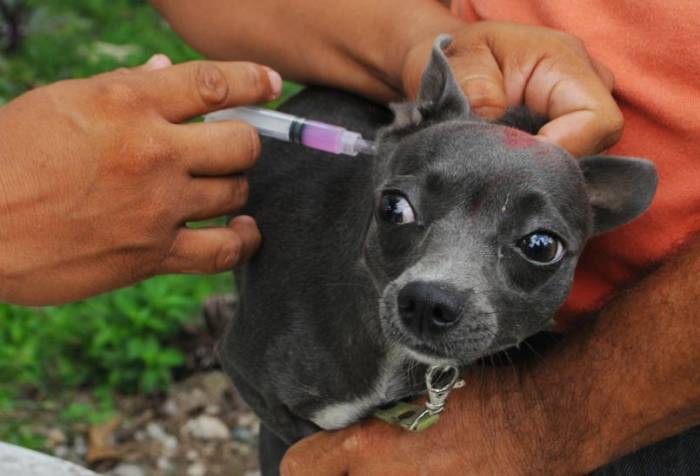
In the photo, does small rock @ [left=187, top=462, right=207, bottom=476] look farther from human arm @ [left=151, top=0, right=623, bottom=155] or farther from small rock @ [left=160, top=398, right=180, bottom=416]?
human arm @ [left=151, top=0, right=623, bottom=155]

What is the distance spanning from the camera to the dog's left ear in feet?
7.73

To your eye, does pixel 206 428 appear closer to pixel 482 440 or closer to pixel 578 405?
pixel 482 440

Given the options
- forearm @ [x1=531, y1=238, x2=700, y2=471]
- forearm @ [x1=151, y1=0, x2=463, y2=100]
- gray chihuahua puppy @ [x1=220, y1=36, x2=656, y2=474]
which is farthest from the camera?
forearm @ [x1=151, y1=0, x2=463, y2=100]

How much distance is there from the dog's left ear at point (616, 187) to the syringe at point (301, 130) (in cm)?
60

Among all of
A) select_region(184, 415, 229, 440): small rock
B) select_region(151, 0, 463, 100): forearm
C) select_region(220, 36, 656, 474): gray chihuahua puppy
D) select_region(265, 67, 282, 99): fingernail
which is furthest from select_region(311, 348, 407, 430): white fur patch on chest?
select_region(184, 415, 229, 440): small rock

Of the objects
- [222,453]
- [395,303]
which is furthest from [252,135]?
[222,453]

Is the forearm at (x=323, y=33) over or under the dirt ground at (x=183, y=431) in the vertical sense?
over

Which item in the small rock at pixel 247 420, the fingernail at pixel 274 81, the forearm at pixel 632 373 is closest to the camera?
the forearm at pixel 632 373

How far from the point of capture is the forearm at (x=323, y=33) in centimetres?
301

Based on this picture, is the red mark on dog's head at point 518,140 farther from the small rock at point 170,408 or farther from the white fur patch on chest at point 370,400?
the small rock at point 170,408

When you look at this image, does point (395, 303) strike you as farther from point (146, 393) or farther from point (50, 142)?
point (146, 393)

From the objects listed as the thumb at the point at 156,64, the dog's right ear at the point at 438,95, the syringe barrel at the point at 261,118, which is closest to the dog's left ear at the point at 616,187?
the dog's right ear at the point at 438,95

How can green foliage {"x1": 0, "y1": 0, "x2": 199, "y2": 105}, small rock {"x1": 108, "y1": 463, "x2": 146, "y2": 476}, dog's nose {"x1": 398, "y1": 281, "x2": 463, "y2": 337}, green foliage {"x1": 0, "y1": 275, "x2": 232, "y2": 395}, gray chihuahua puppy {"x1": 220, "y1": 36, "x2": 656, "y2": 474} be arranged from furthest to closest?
green foliage {"x1": 0, "y1": 0, "x2": 199, "y2": 105} → green foliage {"x1": 0, "y1": 275, "x2": 232, "y2": 395} → small rock {"x1": 108, "y1": 463, "x2": 146, "y2": 476} → gray chihuahua puppy {"x1": 220, "y1": 36, "x2": 656, "y2": 474} → dog's nose {"x1": 398, "y1": 281, "x2": 463, "y2": 337}

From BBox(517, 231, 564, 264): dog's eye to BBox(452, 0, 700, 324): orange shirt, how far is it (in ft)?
1.33
